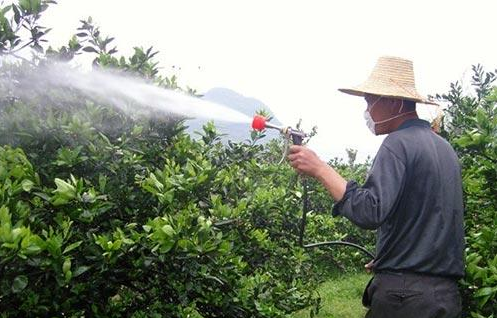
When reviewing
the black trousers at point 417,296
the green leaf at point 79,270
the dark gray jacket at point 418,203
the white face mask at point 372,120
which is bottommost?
the green leaf at point 79,270

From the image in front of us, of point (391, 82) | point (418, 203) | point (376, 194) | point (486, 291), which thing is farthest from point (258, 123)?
point (486, 291)

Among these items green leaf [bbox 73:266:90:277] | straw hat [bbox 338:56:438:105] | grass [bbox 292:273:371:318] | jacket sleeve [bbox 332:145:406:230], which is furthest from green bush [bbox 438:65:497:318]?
grass [bbox 292:273:371:318]

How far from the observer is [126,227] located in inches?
116

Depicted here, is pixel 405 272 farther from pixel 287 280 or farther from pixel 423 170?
pixel 287 280

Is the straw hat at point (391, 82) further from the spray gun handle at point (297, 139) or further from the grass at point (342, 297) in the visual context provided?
the grass at point (342, 297)

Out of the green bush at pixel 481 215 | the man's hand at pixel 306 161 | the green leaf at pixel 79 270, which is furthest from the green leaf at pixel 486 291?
the green leaf at pixel 79 270

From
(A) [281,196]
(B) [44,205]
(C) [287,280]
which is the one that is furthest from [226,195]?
(B) [44,205]

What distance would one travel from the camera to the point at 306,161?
2.88 m

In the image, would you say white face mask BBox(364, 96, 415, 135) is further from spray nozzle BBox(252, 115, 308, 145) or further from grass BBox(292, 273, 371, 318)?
grass BBox(292, 273, 371, 318)

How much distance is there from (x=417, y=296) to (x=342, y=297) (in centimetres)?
634

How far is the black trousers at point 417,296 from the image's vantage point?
276 centimetres

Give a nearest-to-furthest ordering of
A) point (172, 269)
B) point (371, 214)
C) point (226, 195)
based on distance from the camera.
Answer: point (371, 214), point (172, 269), point (226, 195)

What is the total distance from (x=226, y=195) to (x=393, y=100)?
123 cm

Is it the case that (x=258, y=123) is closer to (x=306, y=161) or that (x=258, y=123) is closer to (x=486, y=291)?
(x=306, y=161)
